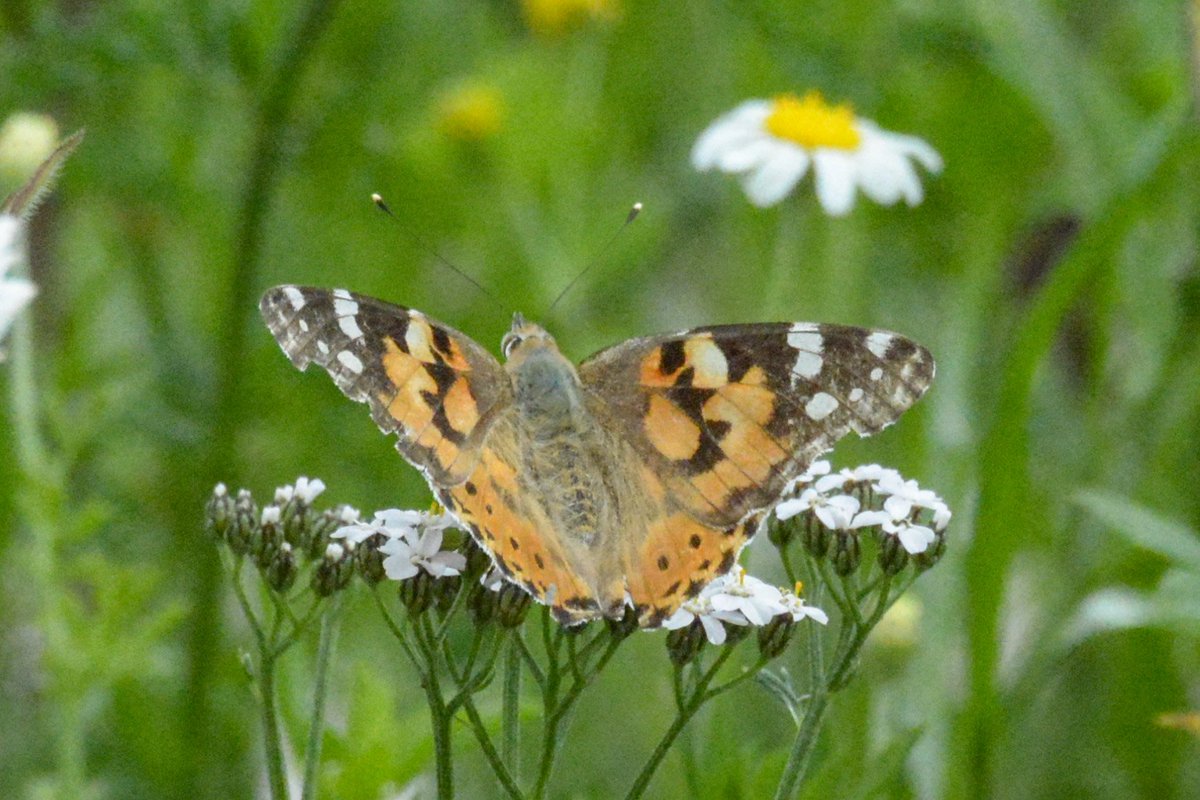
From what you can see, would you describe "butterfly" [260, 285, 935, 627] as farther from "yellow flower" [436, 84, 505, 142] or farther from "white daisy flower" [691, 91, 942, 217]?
"yellow flower" [436, 84, 505, 142]

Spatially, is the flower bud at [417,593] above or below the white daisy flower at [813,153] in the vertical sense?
below

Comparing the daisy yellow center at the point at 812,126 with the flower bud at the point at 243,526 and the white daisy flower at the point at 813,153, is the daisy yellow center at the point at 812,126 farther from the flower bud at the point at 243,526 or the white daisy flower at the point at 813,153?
the flower bud at the point at 243,526

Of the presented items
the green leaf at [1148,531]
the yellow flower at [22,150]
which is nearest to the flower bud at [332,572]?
the yellow flower at [22,150]

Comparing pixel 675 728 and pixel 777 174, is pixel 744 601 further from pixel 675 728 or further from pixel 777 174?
pixel 777 174

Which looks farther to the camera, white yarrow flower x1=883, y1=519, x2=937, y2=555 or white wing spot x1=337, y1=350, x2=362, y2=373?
white wing spot x1=337, y1=350, x2=362, y2=373

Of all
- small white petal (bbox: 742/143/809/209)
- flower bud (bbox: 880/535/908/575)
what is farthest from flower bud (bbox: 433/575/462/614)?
small white petal (bbox: 742/143/809/209)

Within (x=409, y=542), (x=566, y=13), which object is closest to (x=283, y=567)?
(x=409, y=542)
